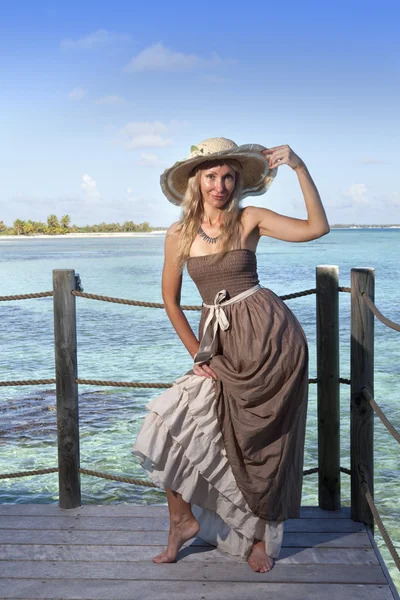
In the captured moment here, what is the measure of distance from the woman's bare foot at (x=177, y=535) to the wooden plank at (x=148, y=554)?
5 centimetres

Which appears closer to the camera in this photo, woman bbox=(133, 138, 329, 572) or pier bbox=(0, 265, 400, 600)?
pier bbox=(0, 265, 400, 600)

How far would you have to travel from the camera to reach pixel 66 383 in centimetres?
312

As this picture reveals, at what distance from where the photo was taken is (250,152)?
2.55 meters

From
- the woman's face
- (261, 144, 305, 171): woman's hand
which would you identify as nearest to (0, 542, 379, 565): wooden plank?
the woman's face

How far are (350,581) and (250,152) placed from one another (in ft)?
4.74

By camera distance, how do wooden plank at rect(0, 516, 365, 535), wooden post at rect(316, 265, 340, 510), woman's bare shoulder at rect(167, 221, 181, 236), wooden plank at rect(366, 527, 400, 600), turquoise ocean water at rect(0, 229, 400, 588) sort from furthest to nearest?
turquoise ocean water at rect(0, 229, 400, 588) < wooden post at rect(316, 265, 340, 510) < wooden plank at rect(0, 516, 365, 535) < woman's bare shoulder at rect(167, 221, 181, 236) < wooden plank at rect(366, 527, 400, 600)

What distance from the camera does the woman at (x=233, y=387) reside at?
251 centimetres

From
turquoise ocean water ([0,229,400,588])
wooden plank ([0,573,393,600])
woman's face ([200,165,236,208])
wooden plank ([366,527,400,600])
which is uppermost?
woman's face ([200,165,236,208])

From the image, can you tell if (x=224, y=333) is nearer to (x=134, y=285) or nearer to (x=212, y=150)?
(x=212, y=150)

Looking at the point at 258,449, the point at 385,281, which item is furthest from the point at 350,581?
the point at 385,281

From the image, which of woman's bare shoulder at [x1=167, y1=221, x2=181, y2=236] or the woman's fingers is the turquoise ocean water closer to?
the woman's fingers

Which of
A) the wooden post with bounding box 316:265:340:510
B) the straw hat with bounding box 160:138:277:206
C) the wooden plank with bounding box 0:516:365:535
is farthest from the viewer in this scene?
the wooden post with bounding box 316:265:340:510

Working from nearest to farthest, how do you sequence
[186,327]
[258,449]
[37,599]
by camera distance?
[37,599] → [258,449] → [186,327]

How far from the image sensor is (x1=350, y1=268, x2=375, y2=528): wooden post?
2.87 m
